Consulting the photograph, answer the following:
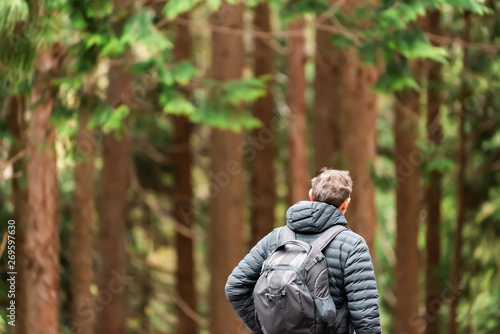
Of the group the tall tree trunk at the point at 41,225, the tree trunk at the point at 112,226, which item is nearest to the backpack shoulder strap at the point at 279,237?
the tall tree trunk at the point at 41,225

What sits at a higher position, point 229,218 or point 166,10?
point 166,10

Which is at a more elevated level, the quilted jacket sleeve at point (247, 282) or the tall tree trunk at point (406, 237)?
the quilted jacket sleeve at point (247, 282)

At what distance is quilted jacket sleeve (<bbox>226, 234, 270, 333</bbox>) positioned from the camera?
4980mm

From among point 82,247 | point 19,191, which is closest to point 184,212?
point 82,247

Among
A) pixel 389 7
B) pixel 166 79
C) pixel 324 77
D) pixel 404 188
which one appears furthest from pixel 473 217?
pixel 166 79

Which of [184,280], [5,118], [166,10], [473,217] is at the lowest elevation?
[184,280]

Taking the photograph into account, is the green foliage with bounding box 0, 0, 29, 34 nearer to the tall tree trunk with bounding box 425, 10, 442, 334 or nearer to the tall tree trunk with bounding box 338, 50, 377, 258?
the tall tree trunk with bounding box 338, 50, 377, 258

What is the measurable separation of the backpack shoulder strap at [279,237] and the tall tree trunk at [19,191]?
5.98 m

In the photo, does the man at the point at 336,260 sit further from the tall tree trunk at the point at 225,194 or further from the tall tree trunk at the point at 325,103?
the tall tree trunk at the point at 325,103

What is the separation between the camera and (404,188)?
15.3 meters

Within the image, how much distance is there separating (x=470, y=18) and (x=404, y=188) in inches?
160

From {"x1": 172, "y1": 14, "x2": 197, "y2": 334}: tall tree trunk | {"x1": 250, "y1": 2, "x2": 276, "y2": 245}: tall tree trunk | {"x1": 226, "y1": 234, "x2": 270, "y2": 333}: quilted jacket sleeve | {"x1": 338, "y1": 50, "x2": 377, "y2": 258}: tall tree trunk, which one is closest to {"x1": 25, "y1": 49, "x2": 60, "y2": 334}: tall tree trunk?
{"x1": 338, "y1": 50, "x2": 377, "y2": 258}: tall tree trunk

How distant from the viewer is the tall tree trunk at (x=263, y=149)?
1636 cm

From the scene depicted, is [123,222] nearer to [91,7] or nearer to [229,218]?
[229,218]
